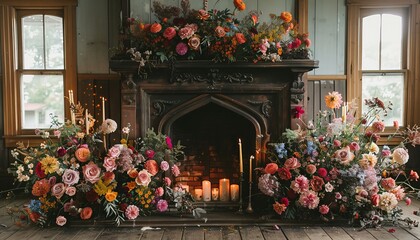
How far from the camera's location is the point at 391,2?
5449 mm

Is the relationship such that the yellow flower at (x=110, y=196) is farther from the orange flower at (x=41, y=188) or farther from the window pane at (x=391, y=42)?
the window pane at (x=391, y=42)

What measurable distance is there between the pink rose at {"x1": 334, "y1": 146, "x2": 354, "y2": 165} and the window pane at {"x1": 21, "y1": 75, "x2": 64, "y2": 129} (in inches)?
135

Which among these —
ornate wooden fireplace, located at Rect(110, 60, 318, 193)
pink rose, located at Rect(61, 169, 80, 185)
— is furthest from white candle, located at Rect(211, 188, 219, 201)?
pink rose, located at Rect(61, 169, 80, 185)

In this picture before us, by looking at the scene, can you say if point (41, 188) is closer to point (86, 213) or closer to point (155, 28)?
point (86, 213)

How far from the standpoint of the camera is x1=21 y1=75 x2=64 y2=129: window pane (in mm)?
5578

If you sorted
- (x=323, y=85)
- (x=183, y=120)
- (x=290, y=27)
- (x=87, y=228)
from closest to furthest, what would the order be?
(x=87, y=228)
(x=290, y=27)
(x=183, y=120)
(x=323, y=85)

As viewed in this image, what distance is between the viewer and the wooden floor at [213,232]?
3.78m

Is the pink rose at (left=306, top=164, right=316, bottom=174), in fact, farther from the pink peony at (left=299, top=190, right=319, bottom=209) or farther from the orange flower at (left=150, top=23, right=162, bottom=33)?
the orange flower at (left=150, top=23, right=162, bottom=33)

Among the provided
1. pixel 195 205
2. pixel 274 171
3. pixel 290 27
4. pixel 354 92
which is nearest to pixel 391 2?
pixel 354 92

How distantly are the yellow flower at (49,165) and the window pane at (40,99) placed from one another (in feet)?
5.42

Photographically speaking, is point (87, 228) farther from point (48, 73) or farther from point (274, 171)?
point (48, 73)

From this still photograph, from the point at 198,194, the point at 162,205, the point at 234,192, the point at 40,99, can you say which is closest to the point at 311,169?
the point at 234,192

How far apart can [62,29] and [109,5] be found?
70 centimetres

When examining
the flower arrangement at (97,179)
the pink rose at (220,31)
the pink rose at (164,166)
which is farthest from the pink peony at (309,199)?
the pink rose at (220,31)
